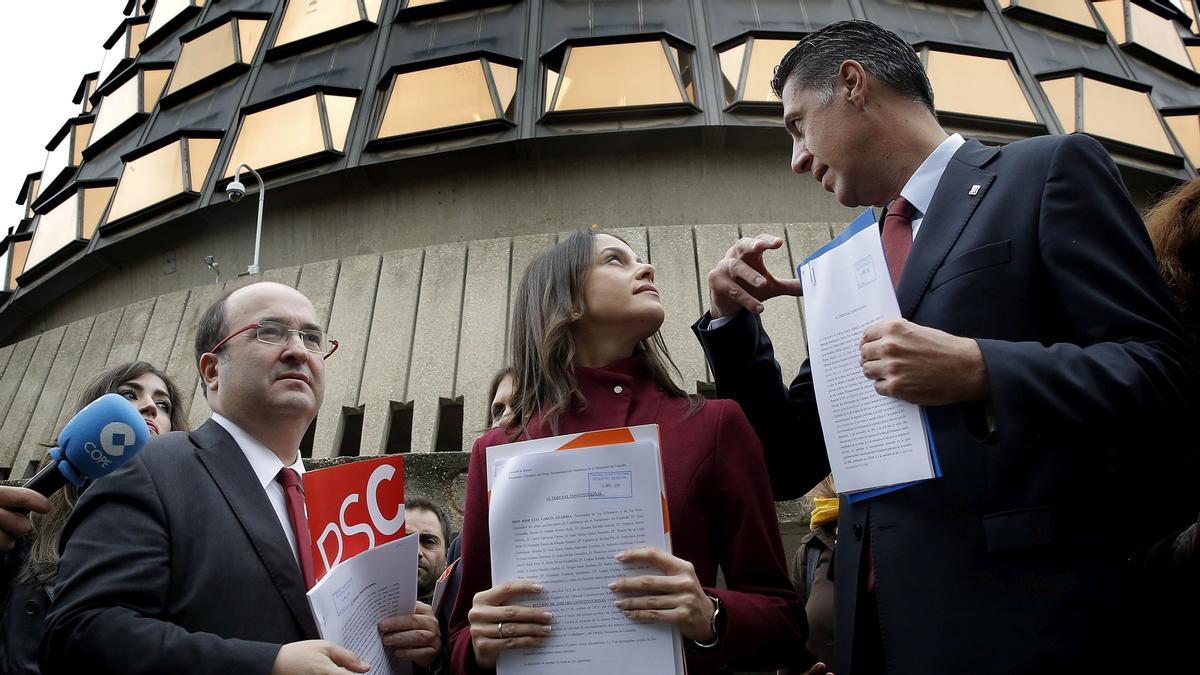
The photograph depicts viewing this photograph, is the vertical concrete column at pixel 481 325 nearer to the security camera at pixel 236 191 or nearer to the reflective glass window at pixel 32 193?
the security camera at pixel 236 191

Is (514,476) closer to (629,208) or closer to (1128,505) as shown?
(1128,505)

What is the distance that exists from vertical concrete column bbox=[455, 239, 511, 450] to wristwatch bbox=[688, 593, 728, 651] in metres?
5.11

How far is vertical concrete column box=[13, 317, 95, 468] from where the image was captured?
921 cm

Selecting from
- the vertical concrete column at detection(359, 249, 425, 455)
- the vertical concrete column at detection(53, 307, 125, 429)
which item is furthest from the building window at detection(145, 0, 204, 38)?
the vertical concrete column at detection(359, 249, 425, 455)

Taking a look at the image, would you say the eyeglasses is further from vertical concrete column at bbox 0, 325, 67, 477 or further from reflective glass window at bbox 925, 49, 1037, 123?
reflective glass window at bbox 925, 49, 1037, 123

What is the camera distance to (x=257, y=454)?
2328mm

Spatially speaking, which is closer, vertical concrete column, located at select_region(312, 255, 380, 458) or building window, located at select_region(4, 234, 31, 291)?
vertical concrete column, located at select_region(312, 255, 380, 458)

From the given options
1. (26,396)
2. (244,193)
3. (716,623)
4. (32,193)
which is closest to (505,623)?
(716,623)

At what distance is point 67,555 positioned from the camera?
6.33ft

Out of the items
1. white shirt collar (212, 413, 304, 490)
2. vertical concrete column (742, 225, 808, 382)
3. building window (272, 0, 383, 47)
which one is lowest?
white shirt collar (212, 413, 304, 490)

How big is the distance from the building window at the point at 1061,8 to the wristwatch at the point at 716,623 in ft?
38.9

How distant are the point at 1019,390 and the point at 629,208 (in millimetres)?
8217

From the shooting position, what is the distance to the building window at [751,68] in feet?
32.0

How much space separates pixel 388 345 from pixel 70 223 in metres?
7.21
